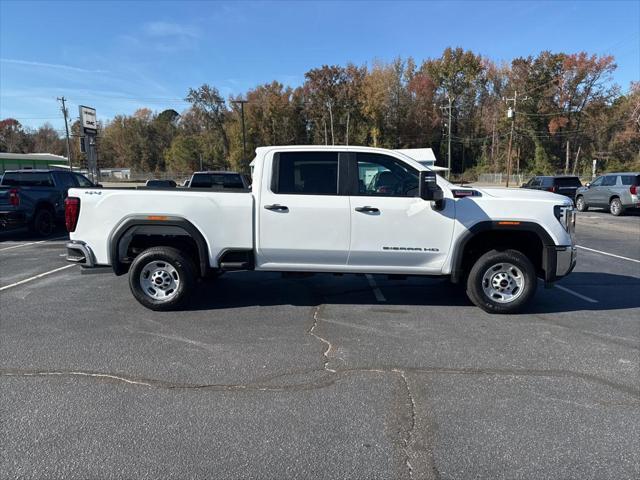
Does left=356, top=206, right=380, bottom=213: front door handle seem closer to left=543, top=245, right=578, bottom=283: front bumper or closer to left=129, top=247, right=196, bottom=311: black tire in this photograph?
left=543, top=245, right=578, bottom=283: front bumper

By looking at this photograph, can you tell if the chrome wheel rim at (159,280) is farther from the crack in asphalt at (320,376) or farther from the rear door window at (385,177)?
the rear door window at (385,177)

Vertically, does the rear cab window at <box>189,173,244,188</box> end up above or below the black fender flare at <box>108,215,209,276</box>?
above

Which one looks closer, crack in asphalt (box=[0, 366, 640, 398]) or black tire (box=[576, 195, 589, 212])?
crack in asphalt (box=[0, 366, 640, 398])

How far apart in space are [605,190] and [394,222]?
61.0 ft

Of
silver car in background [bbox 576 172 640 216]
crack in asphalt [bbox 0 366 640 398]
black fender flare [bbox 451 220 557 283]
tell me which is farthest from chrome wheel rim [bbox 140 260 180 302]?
silver car in background [bbox 576 172 640 216]

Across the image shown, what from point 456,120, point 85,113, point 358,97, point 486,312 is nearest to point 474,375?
point 486,312

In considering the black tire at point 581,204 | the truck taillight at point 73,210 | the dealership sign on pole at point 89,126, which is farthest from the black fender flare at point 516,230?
the dealership sign on pole at point 89,126

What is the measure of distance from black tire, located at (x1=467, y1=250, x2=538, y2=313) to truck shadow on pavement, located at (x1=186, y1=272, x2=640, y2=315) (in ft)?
1.08

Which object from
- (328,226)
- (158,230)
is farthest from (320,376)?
(158,230)

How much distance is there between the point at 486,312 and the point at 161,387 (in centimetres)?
399

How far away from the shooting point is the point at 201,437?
307 cm

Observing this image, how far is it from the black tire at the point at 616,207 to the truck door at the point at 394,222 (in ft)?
57.1

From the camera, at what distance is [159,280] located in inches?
228

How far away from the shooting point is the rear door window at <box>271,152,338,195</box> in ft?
18.5
